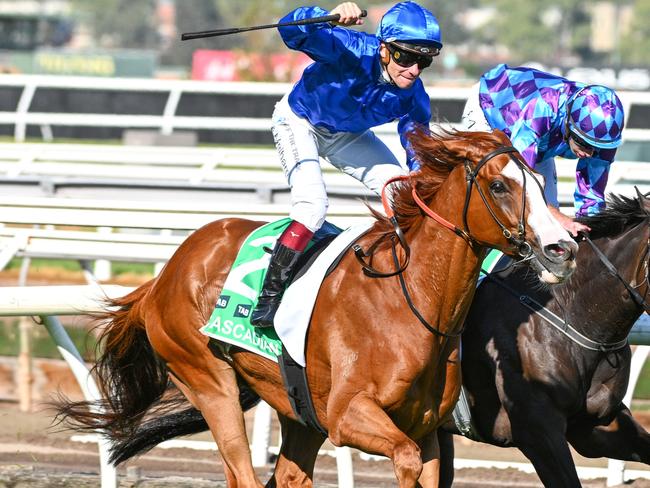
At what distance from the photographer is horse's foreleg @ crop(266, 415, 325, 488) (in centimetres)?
407

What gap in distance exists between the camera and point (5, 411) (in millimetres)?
5789

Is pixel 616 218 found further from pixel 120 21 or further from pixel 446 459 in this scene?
pixel 120 21

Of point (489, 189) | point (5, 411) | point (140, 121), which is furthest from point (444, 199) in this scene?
point (140, 121)

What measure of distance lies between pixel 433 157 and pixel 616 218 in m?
0.81

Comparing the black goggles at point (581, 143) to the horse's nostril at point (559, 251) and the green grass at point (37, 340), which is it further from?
the green grass at point (37, 340)

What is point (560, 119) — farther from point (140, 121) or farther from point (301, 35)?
point (140, 121)

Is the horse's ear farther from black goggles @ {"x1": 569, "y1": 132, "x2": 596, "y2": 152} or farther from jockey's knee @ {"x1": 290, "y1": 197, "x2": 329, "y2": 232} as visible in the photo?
jockey's knee @ {"x1": 290, "y1": 197, "x2": 329, "y2": 232}

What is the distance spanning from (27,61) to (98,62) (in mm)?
2096

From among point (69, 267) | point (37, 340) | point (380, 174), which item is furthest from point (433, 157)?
point (69, 267)

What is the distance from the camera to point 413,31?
371 cm

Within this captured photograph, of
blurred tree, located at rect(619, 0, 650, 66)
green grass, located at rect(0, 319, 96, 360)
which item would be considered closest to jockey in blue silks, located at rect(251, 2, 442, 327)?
green grass, located at rect(0, 319, 96, 360)

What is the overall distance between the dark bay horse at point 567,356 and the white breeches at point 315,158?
0.55m

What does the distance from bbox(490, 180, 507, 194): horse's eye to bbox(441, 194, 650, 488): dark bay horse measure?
0.81m

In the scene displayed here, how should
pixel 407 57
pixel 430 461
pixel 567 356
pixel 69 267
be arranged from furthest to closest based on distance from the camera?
pixel 69 267 → pixel 567 356 → pixel 407 57 → pixel 430 461
